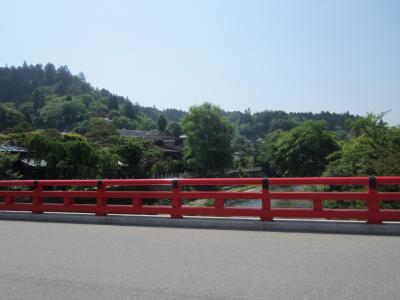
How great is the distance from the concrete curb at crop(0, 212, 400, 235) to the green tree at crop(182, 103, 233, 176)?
6243 centimetres

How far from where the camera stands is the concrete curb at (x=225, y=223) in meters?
9.08

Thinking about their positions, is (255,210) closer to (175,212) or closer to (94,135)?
(175,212)

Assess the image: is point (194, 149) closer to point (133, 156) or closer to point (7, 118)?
point (133, 156)

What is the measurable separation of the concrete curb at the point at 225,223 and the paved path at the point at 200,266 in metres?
0.42

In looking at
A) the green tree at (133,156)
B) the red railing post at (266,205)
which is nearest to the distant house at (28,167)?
the green tree at (133,156)

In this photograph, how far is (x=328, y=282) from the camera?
224 inches

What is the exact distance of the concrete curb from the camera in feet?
29.8

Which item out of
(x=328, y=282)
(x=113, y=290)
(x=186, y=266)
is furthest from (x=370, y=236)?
(x=113, y=290)

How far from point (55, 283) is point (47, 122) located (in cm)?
16028

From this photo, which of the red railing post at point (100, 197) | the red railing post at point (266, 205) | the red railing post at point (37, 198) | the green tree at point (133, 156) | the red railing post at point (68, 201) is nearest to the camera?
the red railing post at point (266, 205)

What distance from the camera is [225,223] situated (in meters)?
10.4

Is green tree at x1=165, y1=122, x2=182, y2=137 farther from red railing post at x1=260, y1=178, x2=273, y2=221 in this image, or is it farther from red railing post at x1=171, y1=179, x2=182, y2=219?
red railing post at x1=260, y1=178, x2=273, y2=221

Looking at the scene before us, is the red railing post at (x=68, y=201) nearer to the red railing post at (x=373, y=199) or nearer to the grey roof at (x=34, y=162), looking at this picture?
the red railing post at (x=373, y=199)

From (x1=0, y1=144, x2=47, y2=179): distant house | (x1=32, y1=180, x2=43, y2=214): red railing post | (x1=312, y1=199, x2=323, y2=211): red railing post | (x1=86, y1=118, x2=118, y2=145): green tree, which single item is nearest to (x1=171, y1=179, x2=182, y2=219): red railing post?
(x1=312, y1=199, x2=323, y2=211): red railing post
